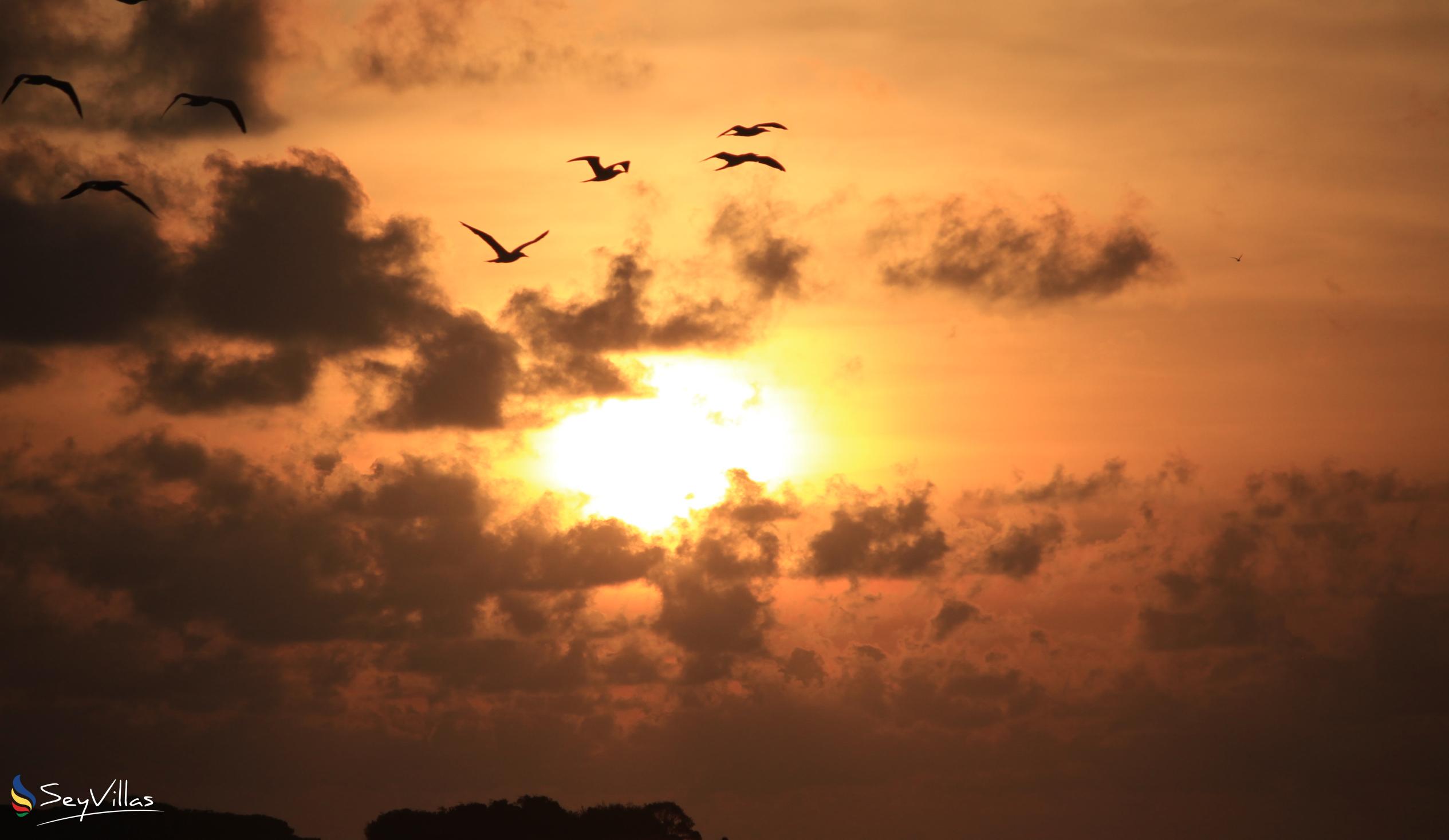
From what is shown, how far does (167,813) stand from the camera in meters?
178

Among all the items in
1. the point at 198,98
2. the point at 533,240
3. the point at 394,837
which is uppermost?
the point at 198,98

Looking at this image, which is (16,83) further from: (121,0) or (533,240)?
(533,240)

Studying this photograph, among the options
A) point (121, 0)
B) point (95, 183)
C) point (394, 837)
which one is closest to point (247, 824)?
point (394, 837)

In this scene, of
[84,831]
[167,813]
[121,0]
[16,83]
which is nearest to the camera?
[121,0]

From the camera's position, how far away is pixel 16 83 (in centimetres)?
6906

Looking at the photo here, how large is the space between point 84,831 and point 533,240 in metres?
105

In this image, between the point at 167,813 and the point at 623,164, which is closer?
the point at 623,164

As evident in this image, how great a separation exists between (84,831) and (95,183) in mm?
101429

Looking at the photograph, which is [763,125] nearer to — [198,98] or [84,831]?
[198,98]

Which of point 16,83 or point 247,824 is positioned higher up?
point 16,83

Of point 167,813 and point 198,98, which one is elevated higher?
point 198,98

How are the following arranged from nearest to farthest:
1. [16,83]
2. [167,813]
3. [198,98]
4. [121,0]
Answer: [121,0] < [16,83] < [198,98] < [167,813]

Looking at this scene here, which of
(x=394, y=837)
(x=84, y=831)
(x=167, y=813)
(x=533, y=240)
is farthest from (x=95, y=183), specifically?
(x=394, y=837)

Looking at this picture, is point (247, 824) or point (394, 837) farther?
point (394, 837)
